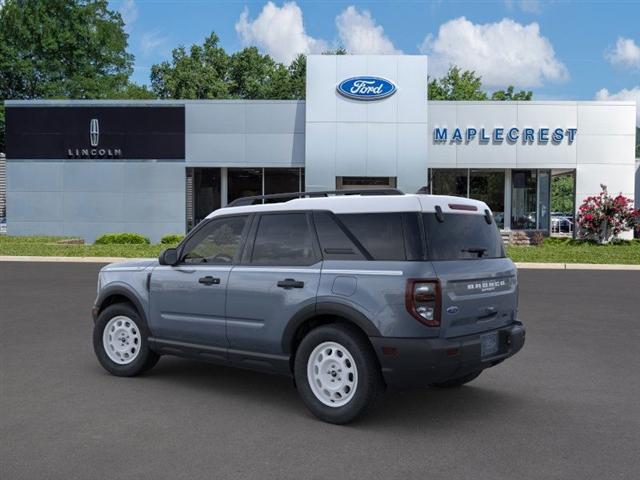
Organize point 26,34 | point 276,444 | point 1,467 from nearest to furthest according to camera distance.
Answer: point 1,467 < point 276,444 < point 26,34

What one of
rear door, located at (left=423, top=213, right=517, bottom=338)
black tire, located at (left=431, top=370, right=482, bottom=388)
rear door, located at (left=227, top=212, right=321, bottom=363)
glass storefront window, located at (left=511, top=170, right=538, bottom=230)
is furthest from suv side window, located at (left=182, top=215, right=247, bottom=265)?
glass storefront window, located at (left=511, top=170, right=538, bottom=230)

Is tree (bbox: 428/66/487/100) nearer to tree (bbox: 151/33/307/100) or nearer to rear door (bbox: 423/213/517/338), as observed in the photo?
tree (bbox: 151/33/307/100)

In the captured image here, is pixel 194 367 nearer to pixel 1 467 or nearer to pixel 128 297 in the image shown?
pixel 128 297

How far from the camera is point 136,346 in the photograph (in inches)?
268

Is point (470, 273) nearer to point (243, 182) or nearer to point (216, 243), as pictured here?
point (216, 243)

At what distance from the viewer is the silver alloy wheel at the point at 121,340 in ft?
22.4

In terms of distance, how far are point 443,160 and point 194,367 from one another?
22068mm

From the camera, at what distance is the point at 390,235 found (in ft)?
17.1

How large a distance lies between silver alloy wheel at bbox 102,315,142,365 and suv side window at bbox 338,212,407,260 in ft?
8.88

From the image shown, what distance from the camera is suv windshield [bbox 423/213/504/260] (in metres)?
5.20

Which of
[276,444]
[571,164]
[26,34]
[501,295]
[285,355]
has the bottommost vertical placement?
[276,444]

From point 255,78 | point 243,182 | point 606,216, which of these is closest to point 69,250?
point 243,182

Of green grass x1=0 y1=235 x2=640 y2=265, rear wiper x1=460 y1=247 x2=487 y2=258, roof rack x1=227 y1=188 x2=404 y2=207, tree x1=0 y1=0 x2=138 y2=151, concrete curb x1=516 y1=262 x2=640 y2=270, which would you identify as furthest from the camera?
tree x1=0 y1=0 x2=138 y2=151

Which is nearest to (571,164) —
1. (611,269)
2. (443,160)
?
(443,160)
